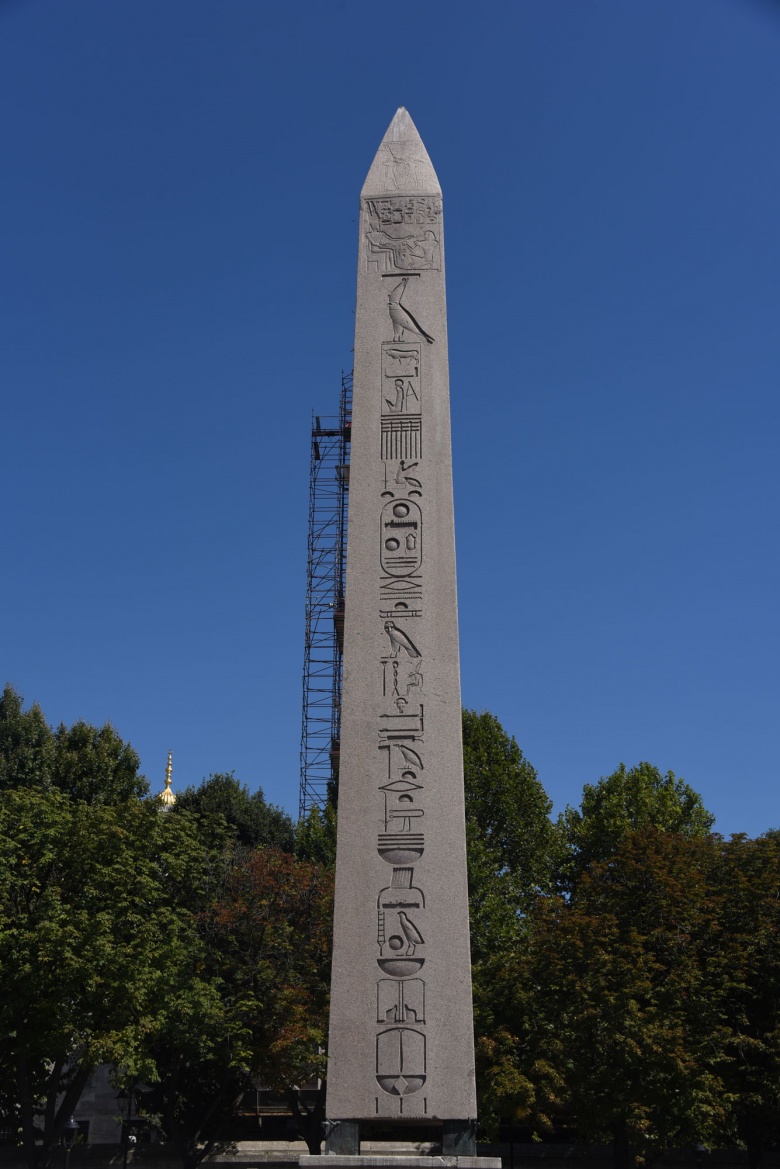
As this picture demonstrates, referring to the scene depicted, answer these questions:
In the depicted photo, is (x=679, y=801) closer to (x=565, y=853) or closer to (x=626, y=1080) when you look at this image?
(x=565, y=853)

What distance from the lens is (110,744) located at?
29.2 m

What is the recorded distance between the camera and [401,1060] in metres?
8.34

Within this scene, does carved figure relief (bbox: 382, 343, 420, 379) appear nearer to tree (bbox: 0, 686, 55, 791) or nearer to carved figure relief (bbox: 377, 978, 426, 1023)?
carved figure relief (bbox: 377, 978, 426, 1023)

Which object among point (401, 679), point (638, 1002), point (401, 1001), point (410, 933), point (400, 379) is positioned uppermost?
point (400, 379)

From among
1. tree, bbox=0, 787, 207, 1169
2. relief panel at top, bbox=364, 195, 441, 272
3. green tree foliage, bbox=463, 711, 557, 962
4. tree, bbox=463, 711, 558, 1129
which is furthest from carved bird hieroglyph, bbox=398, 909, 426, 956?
green tree foliage, bbox=463, 711, 557, 962

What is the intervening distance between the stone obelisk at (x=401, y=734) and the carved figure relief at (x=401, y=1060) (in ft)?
0.03

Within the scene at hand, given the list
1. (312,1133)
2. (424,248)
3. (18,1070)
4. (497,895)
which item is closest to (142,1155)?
(312,1133)

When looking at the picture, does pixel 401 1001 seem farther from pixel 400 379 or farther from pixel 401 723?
pixel 400 379

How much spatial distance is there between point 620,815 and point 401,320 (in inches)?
906

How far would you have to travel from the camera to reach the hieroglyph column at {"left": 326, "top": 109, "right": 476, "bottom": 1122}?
8.41 metres

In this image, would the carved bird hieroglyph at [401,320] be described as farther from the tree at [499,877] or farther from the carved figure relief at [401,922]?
the tree at [499,877]

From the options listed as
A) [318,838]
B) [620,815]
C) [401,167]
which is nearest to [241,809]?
[318,838]

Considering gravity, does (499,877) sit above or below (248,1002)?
above

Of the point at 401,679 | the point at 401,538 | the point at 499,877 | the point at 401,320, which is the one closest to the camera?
the point at 401,679
